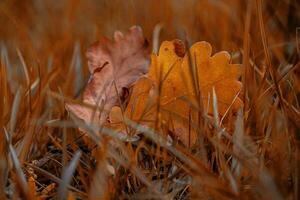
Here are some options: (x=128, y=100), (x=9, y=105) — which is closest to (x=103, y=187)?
(x=128, y=100)

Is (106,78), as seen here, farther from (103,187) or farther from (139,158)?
(103,187)

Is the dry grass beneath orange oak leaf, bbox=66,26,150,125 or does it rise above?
beneath

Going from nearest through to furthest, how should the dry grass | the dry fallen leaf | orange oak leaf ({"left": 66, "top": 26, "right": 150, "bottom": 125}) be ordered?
1. the dry grass
2. the dry fallen leaf
3. orange oak leaf ({"left": 66, "top": 26, "right": 150, "bottom": 125})

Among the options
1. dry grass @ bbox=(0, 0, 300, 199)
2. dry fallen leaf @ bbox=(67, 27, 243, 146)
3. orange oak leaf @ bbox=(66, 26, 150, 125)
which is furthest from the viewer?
orange oak leaf @ bbox=(66, 26, 150, 125)

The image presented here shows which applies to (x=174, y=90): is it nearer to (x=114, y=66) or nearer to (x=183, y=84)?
(x=183, y=84)

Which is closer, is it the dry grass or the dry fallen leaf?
the dry grass
